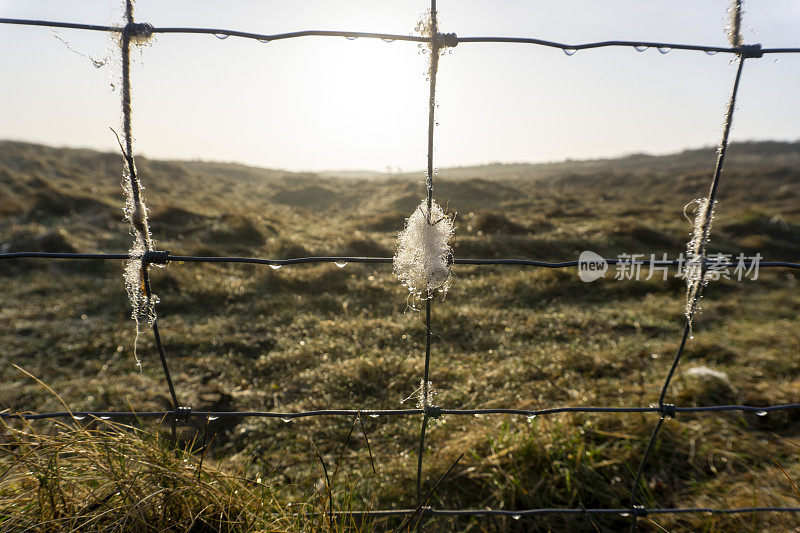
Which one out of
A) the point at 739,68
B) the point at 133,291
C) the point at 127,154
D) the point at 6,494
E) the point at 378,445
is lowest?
the point at 378,445

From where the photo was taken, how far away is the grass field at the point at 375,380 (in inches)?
44.9

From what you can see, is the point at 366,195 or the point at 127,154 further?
the point at 366,195

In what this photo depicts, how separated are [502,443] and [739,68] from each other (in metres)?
1.69

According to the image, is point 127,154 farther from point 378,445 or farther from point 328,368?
point 328,368

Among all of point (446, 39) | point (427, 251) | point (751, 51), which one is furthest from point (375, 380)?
point (751, 51)

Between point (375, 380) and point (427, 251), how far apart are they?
206 cm

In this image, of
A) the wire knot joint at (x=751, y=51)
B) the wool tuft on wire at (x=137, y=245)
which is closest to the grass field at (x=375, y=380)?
the wool tuft on wire at (x=137, y=245)

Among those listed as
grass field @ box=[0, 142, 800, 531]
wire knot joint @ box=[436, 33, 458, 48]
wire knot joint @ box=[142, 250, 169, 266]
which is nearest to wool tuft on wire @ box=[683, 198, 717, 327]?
grass field @ box=[0, 142, 800, 531]

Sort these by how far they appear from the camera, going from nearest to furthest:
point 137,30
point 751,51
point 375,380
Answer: point 137,30 < point 751,51 < point 375,380

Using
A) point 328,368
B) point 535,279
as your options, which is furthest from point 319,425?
point 535,279

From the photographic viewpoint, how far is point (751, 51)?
1.24 metres

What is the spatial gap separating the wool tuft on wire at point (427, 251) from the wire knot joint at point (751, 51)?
0.94 metres

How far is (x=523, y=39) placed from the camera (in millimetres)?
1227

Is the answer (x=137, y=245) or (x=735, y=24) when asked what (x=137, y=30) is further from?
(x=735, y=24)
